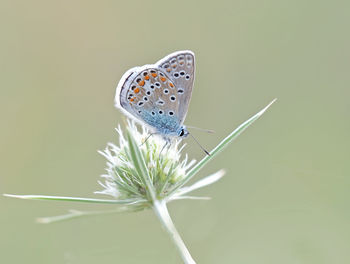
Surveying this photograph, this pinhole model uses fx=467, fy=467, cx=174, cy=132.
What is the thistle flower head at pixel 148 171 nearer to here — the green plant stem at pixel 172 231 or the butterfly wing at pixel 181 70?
the green plant stem at pixel 172 231

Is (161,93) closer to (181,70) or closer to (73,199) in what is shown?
(181,70)

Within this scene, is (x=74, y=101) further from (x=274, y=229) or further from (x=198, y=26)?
(x=274, y=229)

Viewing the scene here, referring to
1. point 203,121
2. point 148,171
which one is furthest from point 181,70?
point 203,121

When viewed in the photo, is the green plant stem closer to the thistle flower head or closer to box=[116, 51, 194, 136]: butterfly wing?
the thistle flower head

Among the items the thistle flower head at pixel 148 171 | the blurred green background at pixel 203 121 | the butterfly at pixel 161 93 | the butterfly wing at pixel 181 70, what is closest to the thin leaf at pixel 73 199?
the thistle flower head at pixel 148 171

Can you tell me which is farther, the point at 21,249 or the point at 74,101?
the point at 74,101

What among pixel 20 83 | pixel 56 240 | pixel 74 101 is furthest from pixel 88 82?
pixel 56 240

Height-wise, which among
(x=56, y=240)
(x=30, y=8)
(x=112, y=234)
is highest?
(x=30, y=8)
